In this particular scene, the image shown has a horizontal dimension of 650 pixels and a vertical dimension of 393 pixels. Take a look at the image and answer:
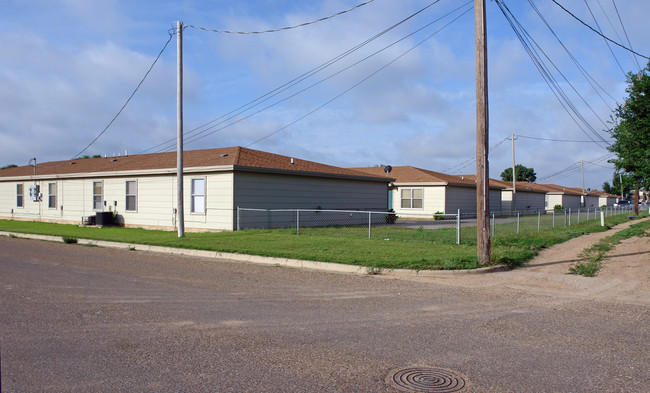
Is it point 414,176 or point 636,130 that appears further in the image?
point 414,176

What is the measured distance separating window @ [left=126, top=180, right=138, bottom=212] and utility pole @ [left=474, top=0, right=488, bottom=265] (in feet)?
58.1

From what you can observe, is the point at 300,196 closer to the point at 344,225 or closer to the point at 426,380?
the point at 344,225

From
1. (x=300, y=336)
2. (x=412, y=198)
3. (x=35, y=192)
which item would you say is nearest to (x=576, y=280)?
(x=300, y=336)

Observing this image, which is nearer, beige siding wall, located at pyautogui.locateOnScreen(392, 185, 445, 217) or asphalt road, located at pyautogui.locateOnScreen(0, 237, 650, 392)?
asphalt road, located at pyautogui.locateOnScreen(0, 237, 650, 392)

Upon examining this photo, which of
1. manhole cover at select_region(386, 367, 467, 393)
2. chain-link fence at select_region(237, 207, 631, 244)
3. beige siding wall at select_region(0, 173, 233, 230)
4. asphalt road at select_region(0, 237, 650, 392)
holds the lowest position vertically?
manhole cover at select_region(386, 367, 467, 393)

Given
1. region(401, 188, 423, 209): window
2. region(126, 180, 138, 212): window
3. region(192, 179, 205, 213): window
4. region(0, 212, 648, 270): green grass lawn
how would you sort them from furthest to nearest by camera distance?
region(401, 188, 423, 209): window, region(126, 180, 138, 212): window, region(192, 179, 205, 213): window, region(0, 212, 648, 270): green grass lawn

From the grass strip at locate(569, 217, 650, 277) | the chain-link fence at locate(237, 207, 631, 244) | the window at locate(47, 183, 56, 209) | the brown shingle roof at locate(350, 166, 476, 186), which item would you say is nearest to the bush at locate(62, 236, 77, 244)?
the chain-link fence at locate(237, 207, 631, 244)

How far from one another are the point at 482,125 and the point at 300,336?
7.69m

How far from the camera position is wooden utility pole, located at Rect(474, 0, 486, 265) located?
38.0 feet

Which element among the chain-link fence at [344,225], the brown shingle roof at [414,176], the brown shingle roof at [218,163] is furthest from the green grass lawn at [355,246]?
the brown shingle roof at [414,176]

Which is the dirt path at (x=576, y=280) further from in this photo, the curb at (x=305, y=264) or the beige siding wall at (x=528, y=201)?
the beige siding wall at (x=528, y=201)

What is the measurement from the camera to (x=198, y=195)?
21.3 metres

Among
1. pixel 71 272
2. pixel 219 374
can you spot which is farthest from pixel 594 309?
pixel 71 272

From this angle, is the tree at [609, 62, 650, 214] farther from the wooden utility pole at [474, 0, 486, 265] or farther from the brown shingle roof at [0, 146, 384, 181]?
the brown shingle roof at [0, 146, 384, 181]
